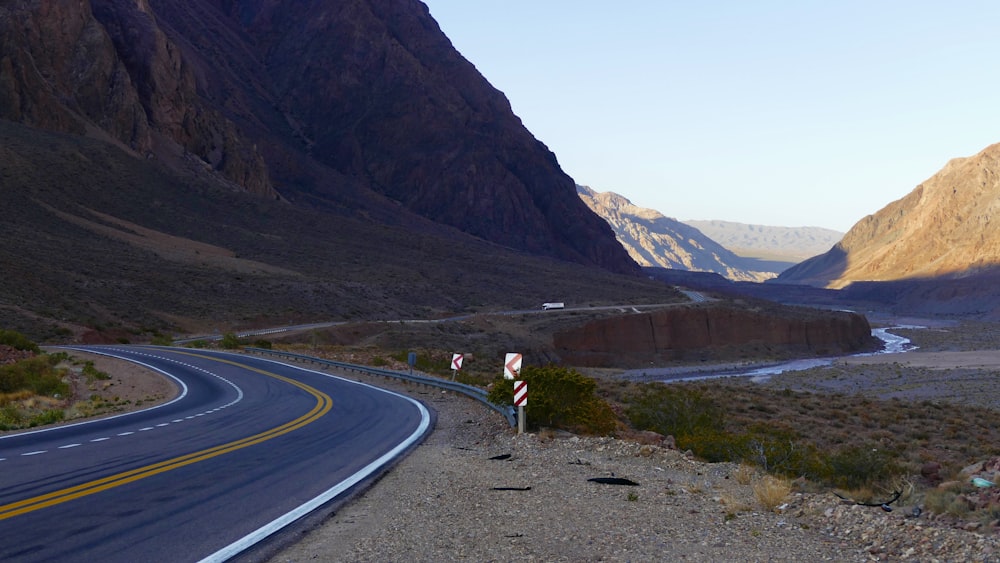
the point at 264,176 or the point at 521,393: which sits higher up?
the point at 264,176

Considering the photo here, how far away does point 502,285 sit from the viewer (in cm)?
9788

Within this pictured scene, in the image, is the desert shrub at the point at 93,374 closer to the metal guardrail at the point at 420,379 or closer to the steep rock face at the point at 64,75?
the metal guardrail at the point at 420,379

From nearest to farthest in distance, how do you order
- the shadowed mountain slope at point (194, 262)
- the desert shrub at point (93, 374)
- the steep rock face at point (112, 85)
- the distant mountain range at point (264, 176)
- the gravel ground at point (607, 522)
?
the gravel ground at point (607, 522), the desert shrub at point (93, 374), the shadowed mountain slope at point (194, 262), the distant mountain range at point (264, 176), the steep rock face at point (112, 85)

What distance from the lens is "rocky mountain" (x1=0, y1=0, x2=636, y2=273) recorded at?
11056 centimetres

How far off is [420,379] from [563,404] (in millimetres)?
12343

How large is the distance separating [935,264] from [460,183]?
105116mm

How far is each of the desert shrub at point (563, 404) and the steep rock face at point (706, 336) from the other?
50.0 m

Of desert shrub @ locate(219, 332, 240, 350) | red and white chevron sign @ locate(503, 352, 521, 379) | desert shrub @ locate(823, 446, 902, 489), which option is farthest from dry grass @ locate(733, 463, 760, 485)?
desert shrub @ locate(219, 332, 240, 350)

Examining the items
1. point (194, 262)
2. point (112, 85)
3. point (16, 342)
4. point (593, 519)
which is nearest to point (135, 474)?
point (593, 519)

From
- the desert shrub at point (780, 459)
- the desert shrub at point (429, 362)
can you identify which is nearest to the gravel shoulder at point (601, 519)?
the desert shrub at point (780, 459)

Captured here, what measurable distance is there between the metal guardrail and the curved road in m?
1.57

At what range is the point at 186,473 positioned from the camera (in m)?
11.8

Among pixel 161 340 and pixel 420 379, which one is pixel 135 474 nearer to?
pixel 420 379

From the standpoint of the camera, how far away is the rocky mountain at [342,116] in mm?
110562
